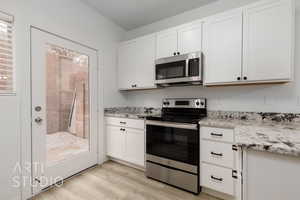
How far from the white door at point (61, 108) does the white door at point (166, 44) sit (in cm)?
117

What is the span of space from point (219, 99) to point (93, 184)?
2255 mm

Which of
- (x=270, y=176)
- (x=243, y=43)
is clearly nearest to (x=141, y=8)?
(x=243, y=43)

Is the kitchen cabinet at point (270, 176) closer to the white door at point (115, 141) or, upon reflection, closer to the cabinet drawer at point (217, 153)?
the cabinet drawer at point (217, 153)

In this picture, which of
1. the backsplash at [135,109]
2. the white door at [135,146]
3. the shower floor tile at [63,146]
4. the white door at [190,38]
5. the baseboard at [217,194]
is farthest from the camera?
the backsplash at [135,109]

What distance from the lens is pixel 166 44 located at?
7.88ft

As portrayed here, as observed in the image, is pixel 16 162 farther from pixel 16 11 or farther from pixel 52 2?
pixel 52 2

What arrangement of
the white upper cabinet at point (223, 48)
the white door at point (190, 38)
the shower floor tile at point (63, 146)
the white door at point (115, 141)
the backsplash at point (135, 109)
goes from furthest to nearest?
the backsplash at point (135, 109), the white door at point (115, 141), the white door at point (190, 38), the shower floor tile at point (63, 146), the white upper cabinet at point (223, 48)

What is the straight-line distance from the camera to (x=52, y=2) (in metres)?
2.00

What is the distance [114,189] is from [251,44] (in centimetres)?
255

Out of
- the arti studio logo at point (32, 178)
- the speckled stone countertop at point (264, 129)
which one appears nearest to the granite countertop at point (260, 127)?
the speckled stone countertop at point (264, 129)

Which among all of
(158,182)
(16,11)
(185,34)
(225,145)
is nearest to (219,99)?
(225,145)

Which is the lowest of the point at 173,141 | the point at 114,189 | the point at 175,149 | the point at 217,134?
the point at 114,189

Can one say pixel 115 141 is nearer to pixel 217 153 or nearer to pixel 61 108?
pixel 61 108

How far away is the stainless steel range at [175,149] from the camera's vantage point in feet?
5.96
